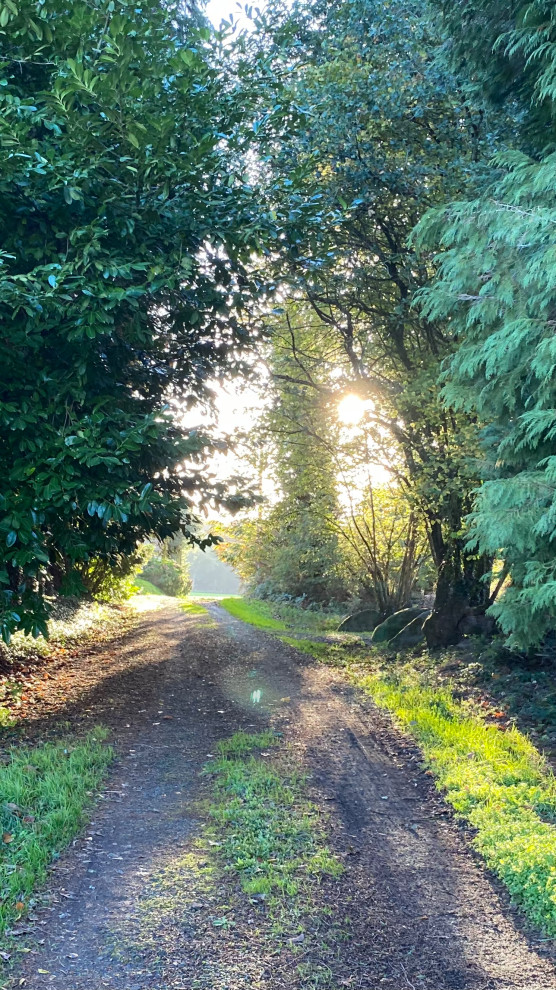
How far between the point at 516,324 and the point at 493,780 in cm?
387

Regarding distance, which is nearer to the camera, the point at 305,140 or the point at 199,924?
the point at 199,924

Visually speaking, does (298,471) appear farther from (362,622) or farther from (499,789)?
(499,789)

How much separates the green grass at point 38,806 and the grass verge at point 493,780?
2.96 m

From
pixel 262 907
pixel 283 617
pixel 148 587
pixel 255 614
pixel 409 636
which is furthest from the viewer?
pixel 148 587

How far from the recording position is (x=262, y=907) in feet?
12.1

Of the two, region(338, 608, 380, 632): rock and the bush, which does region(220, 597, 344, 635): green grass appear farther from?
the bush

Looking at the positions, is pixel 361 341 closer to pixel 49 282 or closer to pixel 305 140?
pixel 305 140

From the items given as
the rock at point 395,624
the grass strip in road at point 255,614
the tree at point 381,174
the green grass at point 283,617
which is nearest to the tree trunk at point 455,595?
the tree at point 381,174

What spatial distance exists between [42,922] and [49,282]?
4149mm

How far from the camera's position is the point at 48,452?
17.1 ft

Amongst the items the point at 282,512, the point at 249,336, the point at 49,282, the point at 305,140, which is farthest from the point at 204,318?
the point at 282,512

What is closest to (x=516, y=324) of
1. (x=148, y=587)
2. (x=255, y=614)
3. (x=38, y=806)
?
(x=38, y=806)

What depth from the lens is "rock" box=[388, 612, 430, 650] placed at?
13159 millimetres

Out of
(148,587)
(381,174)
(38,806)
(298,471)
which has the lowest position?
(38,806)
